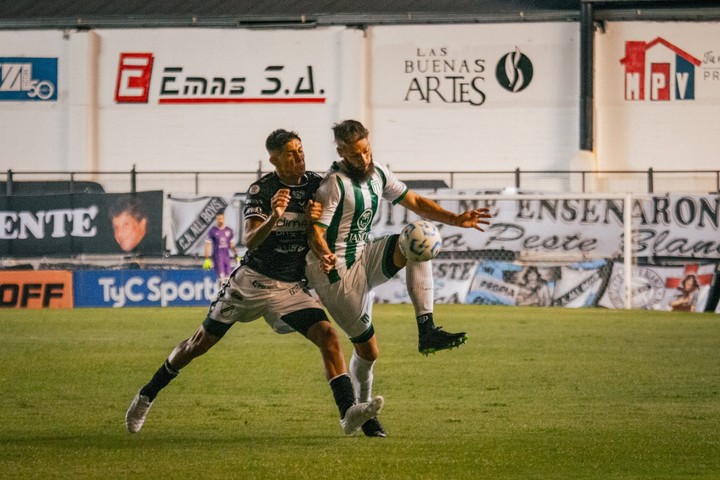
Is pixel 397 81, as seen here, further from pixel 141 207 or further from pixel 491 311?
pixel 491 311

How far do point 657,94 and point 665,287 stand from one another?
46.9 ft

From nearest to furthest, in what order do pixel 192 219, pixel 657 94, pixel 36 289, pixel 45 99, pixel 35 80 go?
pixel 36 289 → pixel 192 219 → pixel 657 94 → pixel 35 80 → pixel 45 99

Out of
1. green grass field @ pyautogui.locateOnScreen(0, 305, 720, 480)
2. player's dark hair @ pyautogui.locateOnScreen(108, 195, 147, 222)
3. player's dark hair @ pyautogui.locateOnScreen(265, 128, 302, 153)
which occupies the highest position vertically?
player's dark hair @ pyautogui.locateOnScreen(265, 128, 302, 153)

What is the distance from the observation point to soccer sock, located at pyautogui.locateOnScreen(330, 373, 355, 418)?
324 inches

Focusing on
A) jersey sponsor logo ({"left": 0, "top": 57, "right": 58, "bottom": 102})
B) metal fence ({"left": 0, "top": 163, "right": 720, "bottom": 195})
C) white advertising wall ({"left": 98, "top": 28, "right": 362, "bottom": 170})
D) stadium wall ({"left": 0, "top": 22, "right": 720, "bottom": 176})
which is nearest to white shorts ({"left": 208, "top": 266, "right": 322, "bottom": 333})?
metal fence ({"left": 0, "top": 163, "right": 720, "bottom": 195})

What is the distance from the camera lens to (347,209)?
8461 millimetres

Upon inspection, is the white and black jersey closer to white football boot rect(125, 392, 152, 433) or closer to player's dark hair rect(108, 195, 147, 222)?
white football boot rect(125, 392, 152, 433)

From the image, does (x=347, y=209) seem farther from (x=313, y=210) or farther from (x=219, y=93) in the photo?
(x=219, y=93)

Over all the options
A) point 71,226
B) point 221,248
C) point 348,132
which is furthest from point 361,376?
point 71,226

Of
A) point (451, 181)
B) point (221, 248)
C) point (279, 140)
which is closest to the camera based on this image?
point (279, 140)

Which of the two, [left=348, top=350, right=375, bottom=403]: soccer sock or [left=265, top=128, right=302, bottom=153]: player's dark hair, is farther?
[left=348, top=350, right=375, bottom=403]: soccer sock

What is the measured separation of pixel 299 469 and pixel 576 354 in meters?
8.40

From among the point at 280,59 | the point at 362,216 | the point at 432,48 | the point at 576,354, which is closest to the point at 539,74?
the point at 432,48

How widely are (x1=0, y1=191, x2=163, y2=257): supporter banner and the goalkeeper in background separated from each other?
2214mm
